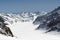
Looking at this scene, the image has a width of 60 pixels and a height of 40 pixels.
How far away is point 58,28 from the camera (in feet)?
Answer: 584

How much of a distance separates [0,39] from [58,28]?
133124mm

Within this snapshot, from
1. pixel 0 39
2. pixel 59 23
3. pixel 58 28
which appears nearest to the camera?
pixel 0 39

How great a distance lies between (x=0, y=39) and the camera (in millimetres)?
51000

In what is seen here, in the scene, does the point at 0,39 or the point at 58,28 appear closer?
the point at 0,39

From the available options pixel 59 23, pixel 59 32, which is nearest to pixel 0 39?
pixel 59 32

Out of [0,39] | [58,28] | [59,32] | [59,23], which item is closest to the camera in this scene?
[0,39]

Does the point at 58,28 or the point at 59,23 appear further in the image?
the point at 59,23

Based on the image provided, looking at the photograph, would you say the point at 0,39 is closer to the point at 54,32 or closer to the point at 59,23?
the point at 54,32

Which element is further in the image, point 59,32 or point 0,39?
point 59,32

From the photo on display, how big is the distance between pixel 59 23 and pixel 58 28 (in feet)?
53.1

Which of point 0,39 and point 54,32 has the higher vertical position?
point 0,39

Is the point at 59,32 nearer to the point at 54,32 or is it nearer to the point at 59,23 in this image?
the point at 54,32

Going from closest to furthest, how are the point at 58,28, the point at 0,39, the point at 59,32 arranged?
the point at 0,39 → the point at 59,32 → the point at 58,28

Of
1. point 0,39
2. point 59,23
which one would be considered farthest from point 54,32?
point 0,39
